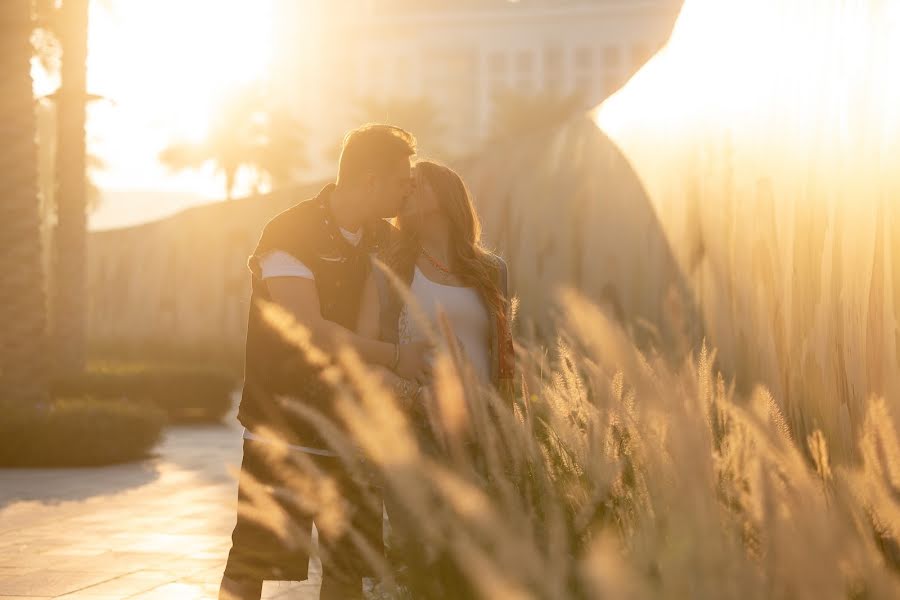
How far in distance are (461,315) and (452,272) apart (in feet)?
0.48

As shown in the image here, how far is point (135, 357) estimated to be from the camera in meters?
22.5

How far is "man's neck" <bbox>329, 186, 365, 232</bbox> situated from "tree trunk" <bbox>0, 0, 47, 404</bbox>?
28.0 feet

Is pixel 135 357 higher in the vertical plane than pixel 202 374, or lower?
lower

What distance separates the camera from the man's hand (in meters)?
3.60

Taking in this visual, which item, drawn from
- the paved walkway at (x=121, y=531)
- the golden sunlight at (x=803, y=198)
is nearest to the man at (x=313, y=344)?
the golden sunlight at (x=803, y=198)

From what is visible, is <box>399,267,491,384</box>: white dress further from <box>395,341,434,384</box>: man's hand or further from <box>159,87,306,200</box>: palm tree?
<box>159,87,306,200</box>: palm tree

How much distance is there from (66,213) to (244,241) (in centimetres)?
766

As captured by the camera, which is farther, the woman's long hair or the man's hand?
the woman's long hair

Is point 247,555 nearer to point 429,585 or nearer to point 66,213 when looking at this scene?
point 429,585

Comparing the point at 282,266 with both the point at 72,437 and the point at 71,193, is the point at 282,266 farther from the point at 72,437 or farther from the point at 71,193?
the point at 71,193

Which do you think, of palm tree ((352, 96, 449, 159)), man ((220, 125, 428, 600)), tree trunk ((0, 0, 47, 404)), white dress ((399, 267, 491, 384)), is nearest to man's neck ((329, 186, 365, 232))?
man ((220, 125, 428, 600))

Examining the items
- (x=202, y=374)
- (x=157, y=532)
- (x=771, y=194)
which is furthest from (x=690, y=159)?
(x=202, y=374)

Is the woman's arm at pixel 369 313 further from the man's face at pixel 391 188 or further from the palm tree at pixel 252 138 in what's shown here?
the palm tree at pixel 252 138

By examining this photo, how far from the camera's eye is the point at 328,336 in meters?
3.49
